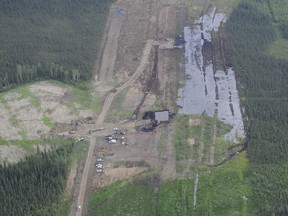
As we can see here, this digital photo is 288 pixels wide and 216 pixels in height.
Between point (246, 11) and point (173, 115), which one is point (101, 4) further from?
point (173, 115)

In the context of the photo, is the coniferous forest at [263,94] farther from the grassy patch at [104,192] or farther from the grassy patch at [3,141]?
the grassy patch at [3,141]

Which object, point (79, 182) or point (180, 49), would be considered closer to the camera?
point (79, 182)

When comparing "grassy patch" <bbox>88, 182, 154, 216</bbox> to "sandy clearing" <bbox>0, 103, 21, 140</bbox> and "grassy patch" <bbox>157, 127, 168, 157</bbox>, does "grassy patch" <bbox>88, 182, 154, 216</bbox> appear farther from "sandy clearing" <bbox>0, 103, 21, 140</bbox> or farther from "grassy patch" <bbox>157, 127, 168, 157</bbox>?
"sandy clearing" <bbox>0, 103, 21, 140</bbox>

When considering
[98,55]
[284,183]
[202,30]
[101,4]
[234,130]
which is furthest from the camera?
[101,4]

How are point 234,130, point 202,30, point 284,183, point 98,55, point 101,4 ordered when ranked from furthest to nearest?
point 101,4, point 202,30, point 98,55, point 234,130, point 284,183

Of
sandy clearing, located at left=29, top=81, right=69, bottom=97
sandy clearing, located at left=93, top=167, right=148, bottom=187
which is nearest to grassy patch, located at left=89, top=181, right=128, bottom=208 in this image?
sandy clearing, located at left=93, top=167, right=148, bottom=187

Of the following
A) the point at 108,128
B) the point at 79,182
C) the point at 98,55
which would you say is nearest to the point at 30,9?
the point at 98,55

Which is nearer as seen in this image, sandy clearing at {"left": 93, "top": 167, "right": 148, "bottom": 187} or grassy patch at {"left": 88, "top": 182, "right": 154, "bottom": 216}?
grassy patch at {"left": 88, "top": 182, "right": 154, "bottom": 216}
